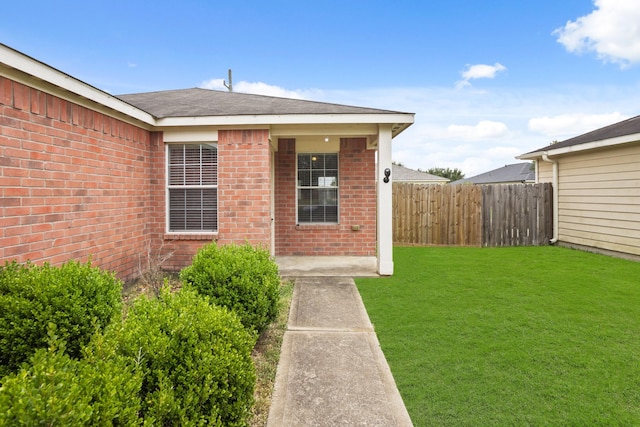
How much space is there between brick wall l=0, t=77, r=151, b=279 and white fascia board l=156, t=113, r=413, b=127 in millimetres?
863

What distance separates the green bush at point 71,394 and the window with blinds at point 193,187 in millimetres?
5196

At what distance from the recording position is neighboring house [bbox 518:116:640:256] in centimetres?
832

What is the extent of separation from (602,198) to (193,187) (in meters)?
10.5

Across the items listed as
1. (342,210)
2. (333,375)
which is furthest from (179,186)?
(333,375)

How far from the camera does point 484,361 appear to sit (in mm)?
3279

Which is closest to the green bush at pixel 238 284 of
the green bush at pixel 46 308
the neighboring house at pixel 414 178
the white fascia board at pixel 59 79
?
the green bush at pixel 46 308

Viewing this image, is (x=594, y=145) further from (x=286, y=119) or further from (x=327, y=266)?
(x=286, y=119)

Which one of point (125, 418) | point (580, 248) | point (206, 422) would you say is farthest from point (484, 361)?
point (580, 248)

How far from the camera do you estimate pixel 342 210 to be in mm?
8758

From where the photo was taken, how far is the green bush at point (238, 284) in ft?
11.4

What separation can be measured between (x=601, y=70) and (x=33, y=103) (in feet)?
75.1

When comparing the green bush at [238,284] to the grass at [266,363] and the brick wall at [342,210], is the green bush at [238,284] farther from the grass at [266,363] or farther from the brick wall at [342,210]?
the brick wall at [342,210]

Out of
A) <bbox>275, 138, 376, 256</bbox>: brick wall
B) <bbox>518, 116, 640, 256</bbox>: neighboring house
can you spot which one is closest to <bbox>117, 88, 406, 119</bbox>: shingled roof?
<bbox>275, 138, 376, 256</bbox>: brick wall

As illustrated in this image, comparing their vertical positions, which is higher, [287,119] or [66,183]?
[287,119]
